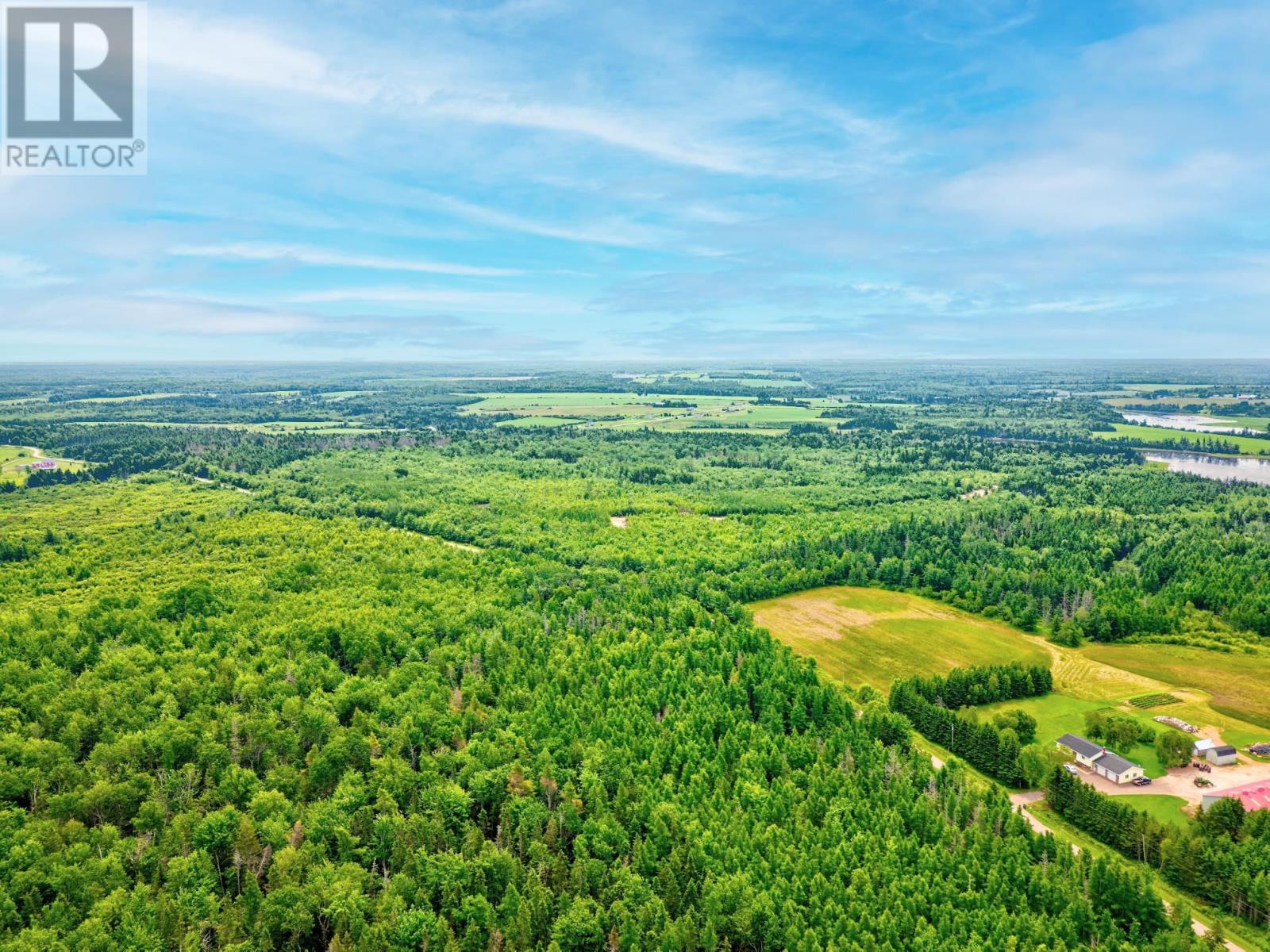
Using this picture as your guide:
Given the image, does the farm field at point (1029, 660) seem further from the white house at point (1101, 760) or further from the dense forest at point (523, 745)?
the dense forest at point (523, 745)

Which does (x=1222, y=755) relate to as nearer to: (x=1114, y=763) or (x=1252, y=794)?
(x=1252, y=794)

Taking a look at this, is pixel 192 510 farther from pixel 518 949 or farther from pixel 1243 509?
pixel 1243 509

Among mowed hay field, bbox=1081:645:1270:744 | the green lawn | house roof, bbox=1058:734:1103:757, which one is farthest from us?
mowed hay field, bbox=1081:645:1270:744

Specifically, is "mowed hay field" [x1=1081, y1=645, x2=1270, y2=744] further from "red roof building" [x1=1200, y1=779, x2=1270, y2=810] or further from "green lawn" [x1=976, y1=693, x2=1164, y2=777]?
"red roof building" [x1=1200, y1=779, x2=1270, y2=810]

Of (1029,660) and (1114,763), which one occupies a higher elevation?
(1029,660)

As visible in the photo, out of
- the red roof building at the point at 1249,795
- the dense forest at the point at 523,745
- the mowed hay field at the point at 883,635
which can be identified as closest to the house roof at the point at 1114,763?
the red roof building at the point at 1249,795

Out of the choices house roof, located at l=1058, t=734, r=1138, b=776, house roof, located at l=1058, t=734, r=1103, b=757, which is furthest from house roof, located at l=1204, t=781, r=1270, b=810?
house roof, located at l=1058, t=734, r=1103, b=757

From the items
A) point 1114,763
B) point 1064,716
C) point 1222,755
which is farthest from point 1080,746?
point 1222,755
